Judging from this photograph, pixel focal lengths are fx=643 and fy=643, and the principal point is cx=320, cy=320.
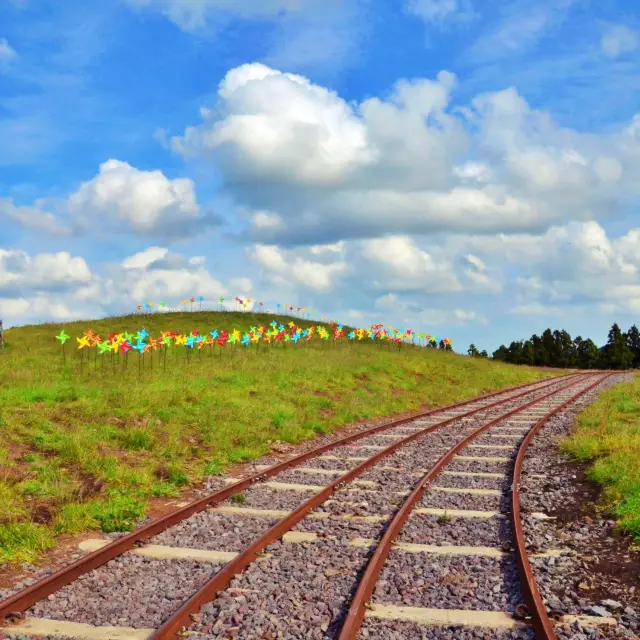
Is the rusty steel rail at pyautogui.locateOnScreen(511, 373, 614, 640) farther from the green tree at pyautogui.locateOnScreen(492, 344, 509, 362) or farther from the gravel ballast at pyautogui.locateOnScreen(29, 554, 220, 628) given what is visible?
the green tree at pyautogui.locateOnScreen(492, 344, 509, 362)

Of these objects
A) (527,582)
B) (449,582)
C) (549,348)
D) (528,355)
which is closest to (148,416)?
(449,582)

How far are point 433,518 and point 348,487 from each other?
78.3 inches

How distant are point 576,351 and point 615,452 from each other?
2922 inches

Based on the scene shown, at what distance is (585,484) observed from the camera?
36.8 feet

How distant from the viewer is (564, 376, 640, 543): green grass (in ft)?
30.2

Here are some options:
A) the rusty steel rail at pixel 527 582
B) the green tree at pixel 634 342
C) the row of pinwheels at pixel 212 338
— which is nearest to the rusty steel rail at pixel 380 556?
the rusty steel rail at pixel 527 582

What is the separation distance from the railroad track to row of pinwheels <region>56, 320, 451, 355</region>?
507 inches

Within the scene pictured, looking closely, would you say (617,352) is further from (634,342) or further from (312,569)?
(312,569)

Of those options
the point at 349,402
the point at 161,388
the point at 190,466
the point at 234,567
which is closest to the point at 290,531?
the point at 234,567

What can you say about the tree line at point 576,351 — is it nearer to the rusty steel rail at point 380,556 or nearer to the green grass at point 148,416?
the green grass at point 148,416

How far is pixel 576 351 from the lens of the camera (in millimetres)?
81875

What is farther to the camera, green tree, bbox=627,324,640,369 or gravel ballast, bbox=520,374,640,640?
green tree, bbox=627,324,640,369

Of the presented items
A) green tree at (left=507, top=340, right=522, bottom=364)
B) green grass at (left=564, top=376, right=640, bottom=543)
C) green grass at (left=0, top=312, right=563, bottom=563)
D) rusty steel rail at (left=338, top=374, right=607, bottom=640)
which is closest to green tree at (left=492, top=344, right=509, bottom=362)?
green tree at (left=507, top=340, right=522, bottom=364)

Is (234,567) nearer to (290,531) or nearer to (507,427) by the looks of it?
(290,531)
